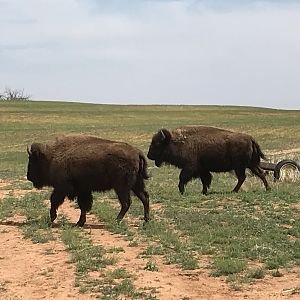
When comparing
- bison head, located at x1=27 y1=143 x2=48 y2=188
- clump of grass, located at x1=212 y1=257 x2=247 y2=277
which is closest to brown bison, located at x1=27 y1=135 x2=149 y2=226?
bison head, located at x1=27 y1=143 x2=48 y2=188

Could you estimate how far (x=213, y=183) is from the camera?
64.8ft

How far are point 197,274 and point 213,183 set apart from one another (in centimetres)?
1140

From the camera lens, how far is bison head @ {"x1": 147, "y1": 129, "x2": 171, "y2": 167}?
56.1 feet

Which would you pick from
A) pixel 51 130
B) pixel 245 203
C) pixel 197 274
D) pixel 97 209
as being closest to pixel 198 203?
pixel 245 203

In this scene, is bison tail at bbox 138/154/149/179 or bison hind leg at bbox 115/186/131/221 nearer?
bison hind leg at bbox 115/186/131/221

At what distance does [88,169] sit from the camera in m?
12.4

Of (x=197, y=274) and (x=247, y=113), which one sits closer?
(x=197, y=274)

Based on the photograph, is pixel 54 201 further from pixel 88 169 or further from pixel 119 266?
pixel 119 266

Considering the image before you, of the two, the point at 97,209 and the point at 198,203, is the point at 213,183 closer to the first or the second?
the point at 198,203

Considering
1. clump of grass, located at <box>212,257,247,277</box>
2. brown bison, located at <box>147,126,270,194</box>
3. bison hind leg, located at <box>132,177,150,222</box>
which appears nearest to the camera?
clump of grass, located at <box>212,257,247,277</box>

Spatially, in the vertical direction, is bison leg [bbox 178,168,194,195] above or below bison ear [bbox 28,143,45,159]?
below

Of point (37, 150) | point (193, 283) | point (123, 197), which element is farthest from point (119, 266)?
point (37, 150)

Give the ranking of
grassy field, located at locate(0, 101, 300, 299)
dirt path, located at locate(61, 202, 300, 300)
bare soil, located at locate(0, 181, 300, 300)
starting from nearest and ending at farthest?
dirt path, located at locate(61, 202, 300, 300) → bare soil, located at locate(0, 181, 300, 300) → grassy field, located at locate(0, 101, 300, 299)

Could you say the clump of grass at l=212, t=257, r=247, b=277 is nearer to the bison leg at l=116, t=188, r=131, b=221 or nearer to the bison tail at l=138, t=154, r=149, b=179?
the bison leg at l=116, t=188, r=131, b=221
